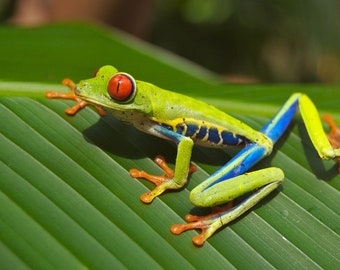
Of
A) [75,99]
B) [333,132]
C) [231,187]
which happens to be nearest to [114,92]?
[75,99]

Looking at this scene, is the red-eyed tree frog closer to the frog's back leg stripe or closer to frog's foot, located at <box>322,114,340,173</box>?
the frog's back leg stripe

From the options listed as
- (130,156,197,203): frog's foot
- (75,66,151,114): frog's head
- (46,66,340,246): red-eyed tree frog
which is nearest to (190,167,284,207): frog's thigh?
(46,66,340,246): red-eyed tree frog

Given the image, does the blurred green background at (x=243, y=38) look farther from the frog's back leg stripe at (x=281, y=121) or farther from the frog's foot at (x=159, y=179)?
the frog's foot at (x=159, y=179)

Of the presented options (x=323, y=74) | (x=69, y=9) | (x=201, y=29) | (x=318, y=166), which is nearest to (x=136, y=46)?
(x=69, y=9)

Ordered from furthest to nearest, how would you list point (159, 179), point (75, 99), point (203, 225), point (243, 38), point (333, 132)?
1. point (243, 38)
2. point (333, 132)
3. point (75, 99)
4. point (159, 179)
5. point (203, 225)

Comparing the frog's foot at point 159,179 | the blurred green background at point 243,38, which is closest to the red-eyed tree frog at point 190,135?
the frog's foot at point 159,179

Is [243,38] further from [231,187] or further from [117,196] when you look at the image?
[117,196]
